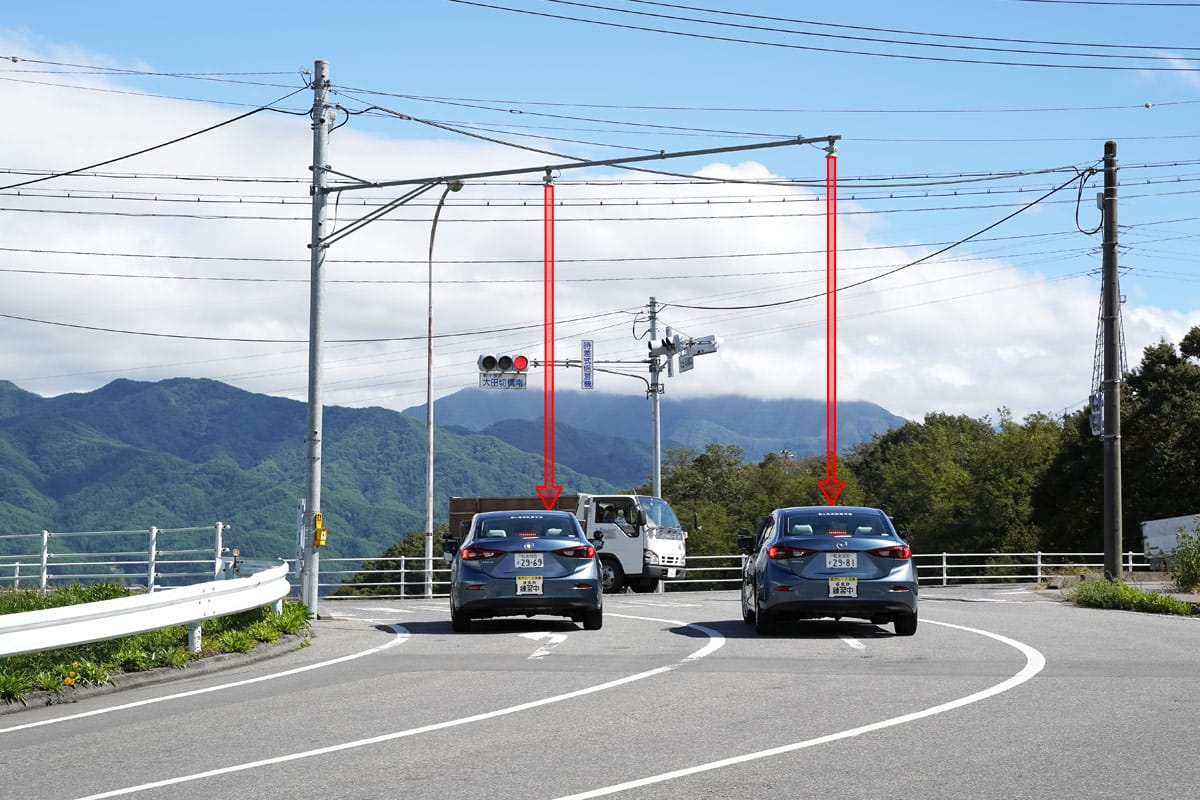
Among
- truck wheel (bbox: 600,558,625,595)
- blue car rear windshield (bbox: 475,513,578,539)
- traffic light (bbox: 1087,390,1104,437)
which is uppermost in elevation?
traffic light (bbox: 1087,390,1104,437)

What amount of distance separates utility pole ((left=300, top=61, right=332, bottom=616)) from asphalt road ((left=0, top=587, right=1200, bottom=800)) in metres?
6.05

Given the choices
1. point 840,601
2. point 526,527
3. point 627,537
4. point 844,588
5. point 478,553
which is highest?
point 526,527

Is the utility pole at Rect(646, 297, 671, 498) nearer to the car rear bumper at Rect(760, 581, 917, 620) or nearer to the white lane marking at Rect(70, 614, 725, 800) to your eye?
the car rear bumper at Rect(760, 581, 917, 620)

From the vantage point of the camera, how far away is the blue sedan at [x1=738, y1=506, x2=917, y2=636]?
55.1 ft

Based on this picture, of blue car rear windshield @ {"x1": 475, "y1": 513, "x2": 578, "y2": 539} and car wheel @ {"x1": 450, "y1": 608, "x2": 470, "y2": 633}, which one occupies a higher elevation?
blue car rear windshield @ {"x1": 475, "y1": 513, "x2": 578, "y2": 539}

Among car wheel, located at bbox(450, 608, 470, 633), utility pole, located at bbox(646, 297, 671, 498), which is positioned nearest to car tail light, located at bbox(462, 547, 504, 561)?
car wheel, located at bbox(450, 608, 470, 633)

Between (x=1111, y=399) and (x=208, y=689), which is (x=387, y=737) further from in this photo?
(x=1111, y=399)

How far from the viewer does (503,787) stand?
24.2 ft

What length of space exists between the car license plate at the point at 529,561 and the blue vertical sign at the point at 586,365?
94.0 feet

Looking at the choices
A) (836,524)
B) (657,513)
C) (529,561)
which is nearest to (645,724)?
(836,524)

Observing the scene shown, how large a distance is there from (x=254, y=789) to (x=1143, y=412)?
206ft

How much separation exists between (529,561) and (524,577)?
8.5 inches

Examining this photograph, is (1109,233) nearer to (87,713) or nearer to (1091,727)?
(1091,727)

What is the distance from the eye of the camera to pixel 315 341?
22.9m
